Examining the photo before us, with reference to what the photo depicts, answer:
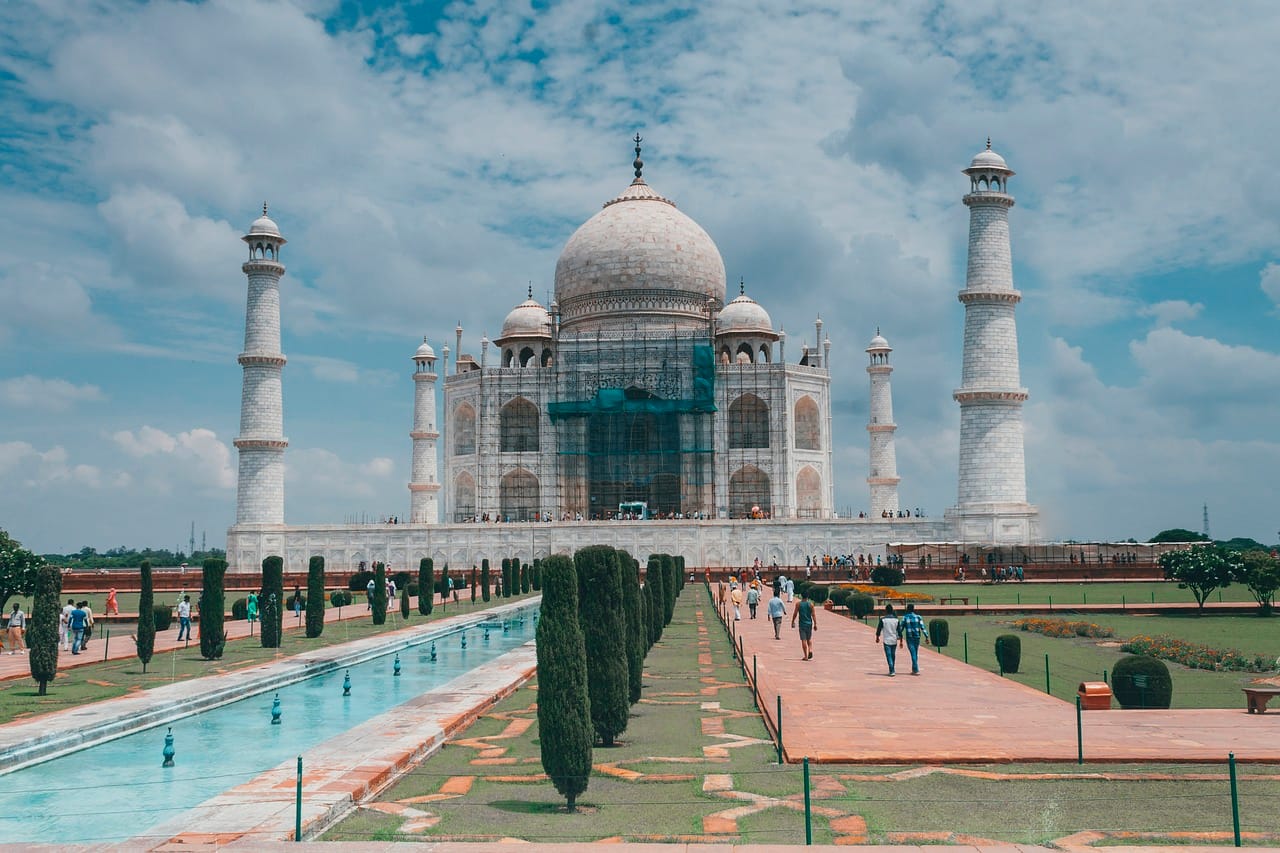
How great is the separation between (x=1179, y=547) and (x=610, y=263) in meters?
24.9

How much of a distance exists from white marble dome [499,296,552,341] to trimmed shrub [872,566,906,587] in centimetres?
2191

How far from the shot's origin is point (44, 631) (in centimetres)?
1395

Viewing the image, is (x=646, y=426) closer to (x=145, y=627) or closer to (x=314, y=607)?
(x=314, y=607)

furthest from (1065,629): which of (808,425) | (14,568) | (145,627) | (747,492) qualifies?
(808,425)

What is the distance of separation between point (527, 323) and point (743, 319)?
961 centimetres

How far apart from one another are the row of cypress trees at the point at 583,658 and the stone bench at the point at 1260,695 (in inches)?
236

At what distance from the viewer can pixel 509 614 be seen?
26.5 m

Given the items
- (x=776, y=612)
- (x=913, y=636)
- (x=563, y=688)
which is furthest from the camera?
(x=776, y=612)

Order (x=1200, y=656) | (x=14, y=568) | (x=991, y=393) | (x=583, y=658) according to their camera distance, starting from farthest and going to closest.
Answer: (x=991, y=393) → (x=14, y=568) → (x=1200, y=656) → (x=583, y=658)

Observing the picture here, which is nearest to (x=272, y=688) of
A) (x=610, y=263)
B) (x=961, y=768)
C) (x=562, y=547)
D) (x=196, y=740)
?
(x=196, y=740)

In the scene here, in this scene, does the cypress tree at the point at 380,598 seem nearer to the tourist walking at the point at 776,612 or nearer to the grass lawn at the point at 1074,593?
the tourist walking at the point at 776,612

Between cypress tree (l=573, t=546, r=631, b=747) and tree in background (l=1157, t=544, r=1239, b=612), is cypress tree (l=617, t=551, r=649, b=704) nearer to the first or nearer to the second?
cypress tree (l=573, t=546, r=631, b=747)

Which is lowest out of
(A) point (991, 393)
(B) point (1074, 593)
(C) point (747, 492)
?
(B) point (1074, 593)

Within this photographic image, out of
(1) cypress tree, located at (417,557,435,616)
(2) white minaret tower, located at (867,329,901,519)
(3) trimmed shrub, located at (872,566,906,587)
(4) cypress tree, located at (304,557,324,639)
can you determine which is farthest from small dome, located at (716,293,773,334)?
(4) cypress tree, located at (304,557,324,639)
